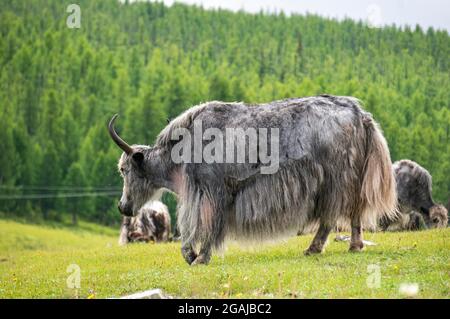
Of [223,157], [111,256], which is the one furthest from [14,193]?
[223,157]

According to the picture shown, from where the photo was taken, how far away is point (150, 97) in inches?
3711

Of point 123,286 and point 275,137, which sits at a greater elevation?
point 275,137

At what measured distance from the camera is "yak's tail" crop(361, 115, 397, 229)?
1341 centimetres

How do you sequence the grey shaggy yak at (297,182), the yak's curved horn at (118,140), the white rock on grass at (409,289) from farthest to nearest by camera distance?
the yak's curved horn at (118,140)
the grey shaggy yak at (297,182)
the white rock on grass at (409,289)

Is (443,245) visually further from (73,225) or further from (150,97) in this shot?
(150,97)

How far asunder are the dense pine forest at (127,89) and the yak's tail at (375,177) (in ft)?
23.2

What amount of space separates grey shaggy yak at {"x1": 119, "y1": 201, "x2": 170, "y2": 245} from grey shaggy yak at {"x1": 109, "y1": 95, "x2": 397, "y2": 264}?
10.2 metres

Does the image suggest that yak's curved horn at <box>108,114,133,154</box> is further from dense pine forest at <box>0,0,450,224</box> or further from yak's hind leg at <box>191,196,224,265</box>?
dense pine forest at <box>0,0,450,224</box>

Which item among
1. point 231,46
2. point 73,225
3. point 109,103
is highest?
point 231,46

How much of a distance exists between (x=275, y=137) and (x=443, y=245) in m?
4.14

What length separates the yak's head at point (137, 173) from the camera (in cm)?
1478

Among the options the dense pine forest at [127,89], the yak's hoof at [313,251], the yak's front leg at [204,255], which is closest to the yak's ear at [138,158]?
the yak's front leg at [204,255]

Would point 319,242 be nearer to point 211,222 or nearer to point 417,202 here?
point 211,222

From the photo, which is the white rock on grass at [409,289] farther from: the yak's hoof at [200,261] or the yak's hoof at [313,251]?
the yak's hoof at [200,261]
